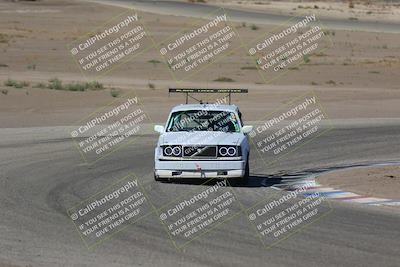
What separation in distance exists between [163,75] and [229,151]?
1187 inches

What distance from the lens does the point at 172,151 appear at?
2002cm

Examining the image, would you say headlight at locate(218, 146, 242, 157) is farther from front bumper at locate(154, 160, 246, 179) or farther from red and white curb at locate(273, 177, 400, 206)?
red and white curb at locate(273, 177, 400, 206)

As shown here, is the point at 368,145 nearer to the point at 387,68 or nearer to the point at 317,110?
the point at 317,110

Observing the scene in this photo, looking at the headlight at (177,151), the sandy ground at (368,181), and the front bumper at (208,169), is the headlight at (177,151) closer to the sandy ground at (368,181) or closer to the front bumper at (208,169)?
the front bumper at (208,169)

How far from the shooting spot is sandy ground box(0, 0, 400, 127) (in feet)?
125

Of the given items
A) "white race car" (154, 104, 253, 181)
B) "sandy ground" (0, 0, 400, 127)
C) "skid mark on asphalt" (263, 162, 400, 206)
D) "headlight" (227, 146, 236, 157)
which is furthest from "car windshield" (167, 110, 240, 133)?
"sandy ground" (0, 0, 400, 127)

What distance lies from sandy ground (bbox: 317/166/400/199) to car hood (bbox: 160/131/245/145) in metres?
2.06

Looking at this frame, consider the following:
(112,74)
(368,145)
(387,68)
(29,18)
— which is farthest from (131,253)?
(29,18)

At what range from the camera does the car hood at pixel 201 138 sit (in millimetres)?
19984

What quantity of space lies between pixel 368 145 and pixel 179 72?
22.8 metres

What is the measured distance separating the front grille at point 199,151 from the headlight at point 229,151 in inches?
4.5

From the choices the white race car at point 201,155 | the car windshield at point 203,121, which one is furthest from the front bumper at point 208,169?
the car windshield at point 203,121

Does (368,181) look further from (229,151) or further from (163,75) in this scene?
(163,75)

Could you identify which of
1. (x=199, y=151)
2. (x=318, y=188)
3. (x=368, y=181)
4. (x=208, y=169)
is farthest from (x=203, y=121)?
(x=368, y=181)
